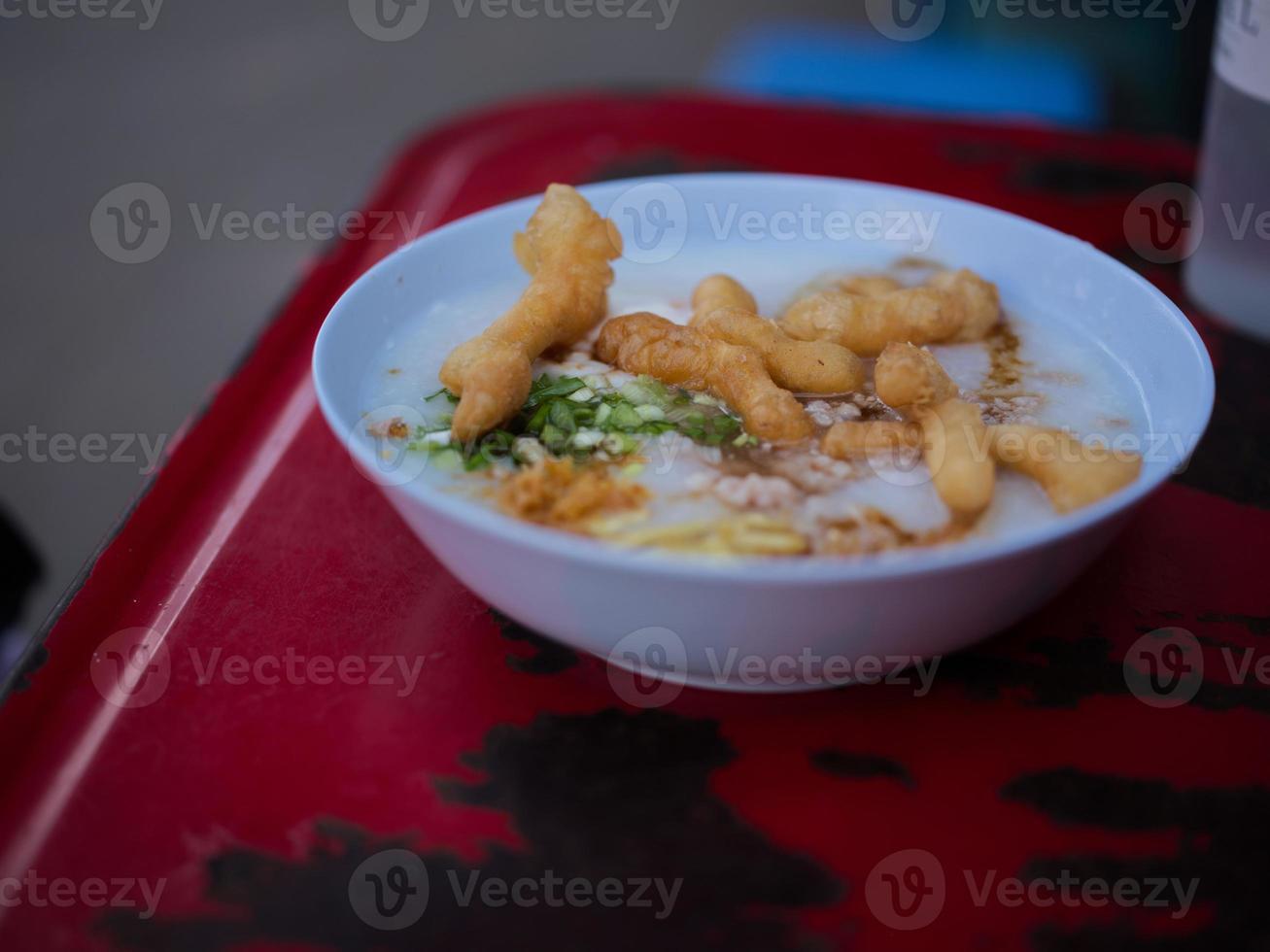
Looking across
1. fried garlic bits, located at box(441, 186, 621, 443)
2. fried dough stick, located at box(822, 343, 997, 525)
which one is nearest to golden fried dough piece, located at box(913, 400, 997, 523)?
fried dough stick, located at box(822, 343, 997, 525)

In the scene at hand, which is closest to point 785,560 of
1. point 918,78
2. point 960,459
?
point 960,459

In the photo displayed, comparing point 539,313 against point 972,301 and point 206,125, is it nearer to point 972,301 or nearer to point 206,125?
point 972,301

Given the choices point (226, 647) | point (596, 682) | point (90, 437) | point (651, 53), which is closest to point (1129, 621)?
point (596, 682)

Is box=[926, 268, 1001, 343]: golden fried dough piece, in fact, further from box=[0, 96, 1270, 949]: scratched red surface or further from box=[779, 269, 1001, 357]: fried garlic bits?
box=[0, 96, 1270, 949]: scratched red surface

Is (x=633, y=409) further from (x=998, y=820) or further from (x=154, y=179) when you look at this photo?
(x=154, y=179)

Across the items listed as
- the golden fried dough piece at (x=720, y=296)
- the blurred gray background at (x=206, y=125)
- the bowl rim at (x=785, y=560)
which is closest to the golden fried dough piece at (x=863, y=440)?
the bowl rim at (x=785, y=560)

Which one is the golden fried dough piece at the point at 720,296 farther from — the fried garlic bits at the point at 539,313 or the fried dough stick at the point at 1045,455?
the fried dough stick at the point at 1045,455
